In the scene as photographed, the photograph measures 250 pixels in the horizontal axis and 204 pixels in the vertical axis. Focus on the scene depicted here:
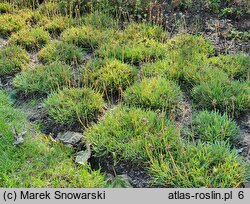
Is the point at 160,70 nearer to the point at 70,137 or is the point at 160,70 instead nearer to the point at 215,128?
the point at 215,128

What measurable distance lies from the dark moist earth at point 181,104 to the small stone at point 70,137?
0.24 ft

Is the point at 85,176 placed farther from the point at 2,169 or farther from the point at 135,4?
the point at 135,4

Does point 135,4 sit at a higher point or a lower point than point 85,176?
higher

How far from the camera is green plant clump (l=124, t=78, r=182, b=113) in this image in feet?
14.5

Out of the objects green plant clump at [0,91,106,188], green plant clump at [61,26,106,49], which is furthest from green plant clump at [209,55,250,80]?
green plant clump at [0,91,106,188]

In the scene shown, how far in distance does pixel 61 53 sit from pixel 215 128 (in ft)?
9.61

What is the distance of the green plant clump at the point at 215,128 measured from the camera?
385 centimetres

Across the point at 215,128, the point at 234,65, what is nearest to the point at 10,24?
the point at 234,65

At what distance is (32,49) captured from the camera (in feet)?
20.5

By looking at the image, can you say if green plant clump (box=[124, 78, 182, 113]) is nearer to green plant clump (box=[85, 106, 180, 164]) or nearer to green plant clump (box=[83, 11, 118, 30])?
green plant clump (box=[85, 106, 180, 164])

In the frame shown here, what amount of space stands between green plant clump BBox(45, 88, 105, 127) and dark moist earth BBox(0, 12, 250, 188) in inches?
4.4

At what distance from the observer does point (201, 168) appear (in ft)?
11.0

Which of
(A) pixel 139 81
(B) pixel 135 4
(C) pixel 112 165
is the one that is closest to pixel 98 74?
(A) pixel 139 81
